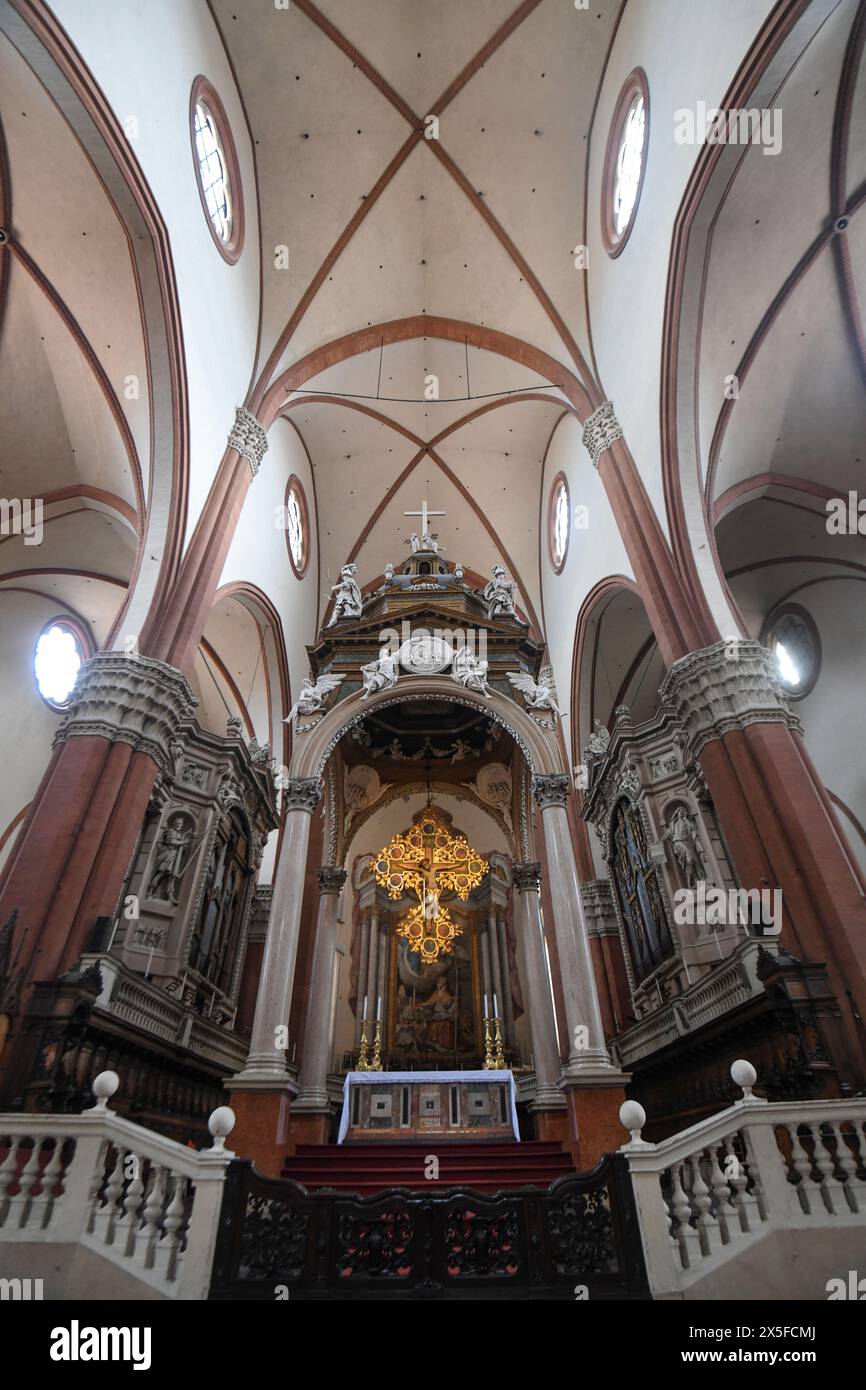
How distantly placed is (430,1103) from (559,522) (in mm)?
12156

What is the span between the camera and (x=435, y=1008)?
15492 millimetres

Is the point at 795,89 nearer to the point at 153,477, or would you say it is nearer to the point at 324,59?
the point at 324,59

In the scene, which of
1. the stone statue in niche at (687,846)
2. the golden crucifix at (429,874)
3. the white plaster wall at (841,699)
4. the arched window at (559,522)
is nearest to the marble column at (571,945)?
the stone statue in niche at (687,846)

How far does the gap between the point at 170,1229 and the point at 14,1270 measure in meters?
0.84

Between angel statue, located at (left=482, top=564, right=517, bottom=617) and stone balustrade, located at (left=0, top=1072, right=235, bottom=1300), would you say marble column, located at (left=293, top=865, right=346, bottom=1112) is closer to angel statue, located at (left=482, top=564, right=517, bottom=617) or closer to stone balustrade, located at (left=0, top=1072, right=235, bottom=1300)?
stone balustrade, located at (left=0, top=1072, right=235, bottom=1300)

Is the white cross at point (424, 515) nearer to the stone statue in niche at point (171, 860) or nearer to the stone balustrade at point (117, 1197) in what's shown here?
the stone statue in niche at point (171, 860)

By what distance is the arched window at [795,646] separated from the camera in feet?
44.5

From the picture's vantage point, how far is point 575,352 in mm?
13398

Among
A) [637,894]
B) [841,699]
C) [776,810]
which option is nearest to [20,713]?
[637,894]

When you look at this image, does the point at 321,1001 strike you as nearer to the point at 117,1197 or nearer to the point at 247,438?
the point at 117,1197

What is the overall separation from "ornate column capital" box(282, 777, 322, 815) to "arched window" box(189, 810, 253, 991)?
75.2 inches

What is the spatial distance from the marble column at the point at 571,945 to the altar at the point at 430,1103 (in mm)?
1757

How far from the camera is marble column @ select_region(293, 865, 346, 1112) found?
9.23 metres
